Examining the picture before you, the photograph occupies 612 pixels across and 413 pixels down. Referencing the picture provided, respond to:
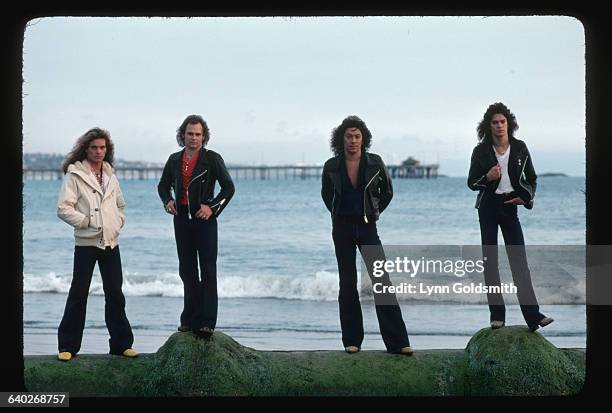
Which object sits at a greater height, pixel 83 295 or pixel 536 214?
pixel 536 214

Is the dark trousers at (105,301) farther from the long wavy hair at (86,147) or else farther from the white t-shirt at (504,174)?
the white t-shirt at (504,174)

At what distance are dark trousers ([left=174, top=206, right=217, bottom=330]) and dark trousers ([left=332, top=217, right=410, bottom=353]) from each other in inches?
31.9

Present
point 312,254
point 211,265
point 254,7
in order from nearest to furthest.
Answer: point 254,7, point 211,265, point 312,254

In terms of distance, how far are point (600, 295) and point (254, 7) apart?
2.71m

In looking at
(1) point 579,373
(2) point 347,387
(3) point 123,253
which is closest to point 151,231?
(3) point 123,253

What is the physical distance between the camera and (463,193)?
7.12 metres

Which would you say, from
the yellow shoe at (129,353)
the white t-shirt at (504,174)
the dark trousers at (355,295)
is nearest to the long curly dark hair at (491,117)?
the white t-shirt at (504,174)

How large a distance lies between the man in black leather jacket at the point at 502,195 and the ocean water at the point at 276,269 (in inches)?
3.3

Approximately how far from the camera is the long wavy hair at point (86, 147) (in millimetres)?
6703

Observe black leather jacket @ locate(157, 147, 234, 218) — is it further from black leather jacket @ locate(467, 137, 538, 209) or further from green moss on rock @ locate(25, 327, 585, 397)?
black leather jacket @ locate(467, 137, 538, 209)

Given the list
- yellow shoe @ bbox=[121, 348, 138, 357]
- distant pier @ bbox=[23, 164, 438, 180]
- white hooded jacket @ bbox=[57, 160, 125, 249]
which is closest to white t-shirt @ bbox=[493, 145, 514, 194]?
distant pier @ bbox=[23, 164, 438, 180]

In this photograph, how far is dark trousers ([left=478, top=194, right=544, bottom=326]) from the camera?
267 inches

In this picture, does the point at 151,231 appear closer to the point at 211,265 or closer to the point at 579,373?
the point at 211,265

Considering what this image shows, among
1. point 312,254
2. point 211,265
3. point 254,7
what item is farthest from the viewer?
point 312,254
